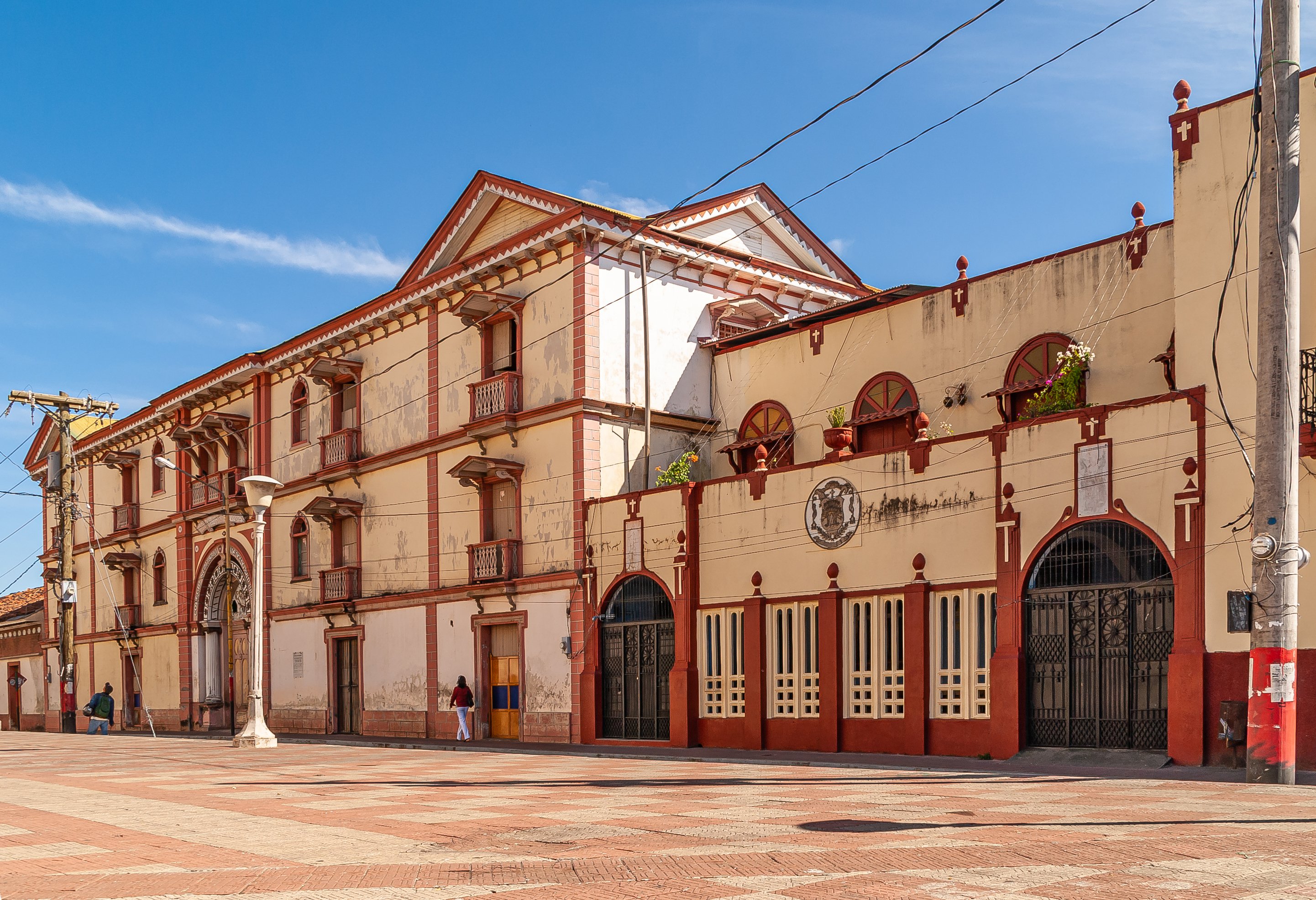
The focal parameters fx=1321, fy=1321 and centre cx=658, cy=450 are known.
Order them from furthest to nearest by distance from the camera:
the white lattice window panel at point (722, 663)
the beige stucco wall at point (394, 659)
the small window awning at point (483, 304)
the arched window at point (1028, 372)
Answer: the beige stucco wall at point (394, 659) → the small window awning at point (483, 304) → the white lattice window panel at point (722, 663) → the arched window at point (1028, 372)

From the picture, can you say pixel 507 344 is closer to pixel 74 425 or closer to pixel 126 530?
pixel 126 530

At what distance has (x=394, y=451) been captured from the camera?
106 feet

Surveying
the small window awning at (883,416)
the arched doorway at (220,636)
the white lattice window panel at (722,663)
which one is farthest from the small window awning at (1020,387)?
the arched doorway at (220,636)

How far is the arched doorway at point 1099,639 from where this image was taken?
17.8 meters

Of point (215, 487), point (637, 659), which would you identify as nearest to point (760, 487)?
point (637, 659)

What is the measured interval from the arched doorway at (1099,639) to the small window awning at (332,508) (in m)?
19.8

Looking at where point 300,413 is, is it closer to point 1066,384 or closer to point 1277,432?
point 1066,384

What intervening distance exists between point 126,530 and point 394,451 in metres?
18.9

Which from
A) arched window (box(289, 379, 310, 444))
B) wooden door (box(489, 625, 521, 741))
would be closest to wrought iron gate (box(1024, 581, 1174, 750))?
wooden door (box(489, 625, 521, 741))

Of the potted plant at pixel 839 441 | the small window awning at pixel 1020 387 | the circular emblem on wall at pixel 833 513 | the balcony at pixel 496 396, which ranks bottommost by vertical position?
the circular emblem on wall at pixel 833 513

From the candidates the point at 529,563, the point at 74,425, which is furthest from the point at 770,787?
the point at 74,425

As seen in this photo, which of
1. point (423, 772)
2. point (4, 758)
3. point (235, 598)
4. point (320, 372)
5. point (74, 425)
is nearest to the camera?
point (423, 772)

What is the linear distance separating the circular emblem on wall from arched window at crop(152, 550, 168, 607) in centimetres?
2900

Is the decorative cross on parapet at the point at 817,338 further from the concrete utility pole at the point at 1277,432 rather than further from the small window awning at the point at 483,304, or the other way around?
the concrete utility pole at the point at 1277,432
